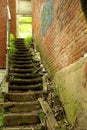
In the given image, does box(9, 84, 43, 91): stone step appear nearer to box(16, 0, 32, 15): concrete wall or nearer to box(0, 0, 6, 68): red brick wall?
box(0, 0, 6, 68): red brick wall

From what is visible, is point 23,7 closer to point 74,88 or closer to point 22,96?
point 22,96

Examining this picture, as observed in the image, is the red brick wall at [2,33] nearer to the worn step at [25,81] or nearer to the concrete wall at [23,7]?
the worn step at [25,81]

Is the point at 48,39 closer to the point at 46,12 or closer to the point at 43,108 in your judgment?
the point at 46,12

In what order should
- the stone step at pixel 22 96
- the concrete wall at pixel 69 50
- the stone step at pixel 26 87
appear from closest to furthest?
1. the concrete wall at pixel 69 50
2. the stone step at pixel 22 96
3. the stone step at pixel 26 87

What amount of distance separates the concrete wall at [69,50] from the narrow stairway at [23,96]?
690mm

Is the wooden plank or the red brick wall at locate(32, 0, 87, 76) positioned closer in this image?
the red brick wall at locate(32, 0, 87, 76)

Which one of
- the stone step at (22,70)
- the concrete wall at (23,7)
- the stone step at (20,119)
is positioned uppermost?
the concrete wall at (23,7)

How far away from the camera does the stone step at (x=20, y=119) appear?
477cm

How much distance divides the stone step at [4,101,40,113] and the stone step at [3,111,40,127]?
377 millimetres

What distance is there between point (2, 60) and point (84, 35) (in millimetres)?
4987

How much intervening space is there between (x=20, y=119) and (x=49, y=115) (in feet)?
2.08

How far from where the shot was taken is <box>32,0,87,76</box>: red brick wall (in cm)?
376

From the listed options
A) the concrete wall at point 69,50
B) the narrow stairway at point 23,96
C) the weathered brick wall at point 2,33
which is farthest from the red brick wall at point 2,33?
the concrete wall at point 69,50

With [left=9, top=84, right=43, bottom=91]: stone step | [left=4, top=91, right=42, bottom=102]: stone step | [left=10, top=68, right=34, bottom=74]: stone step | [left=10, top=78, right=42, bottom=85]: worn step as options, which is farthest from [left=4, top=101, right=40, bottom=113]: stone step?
[left=10, top=68, right=34, bottom=74]: stone step
